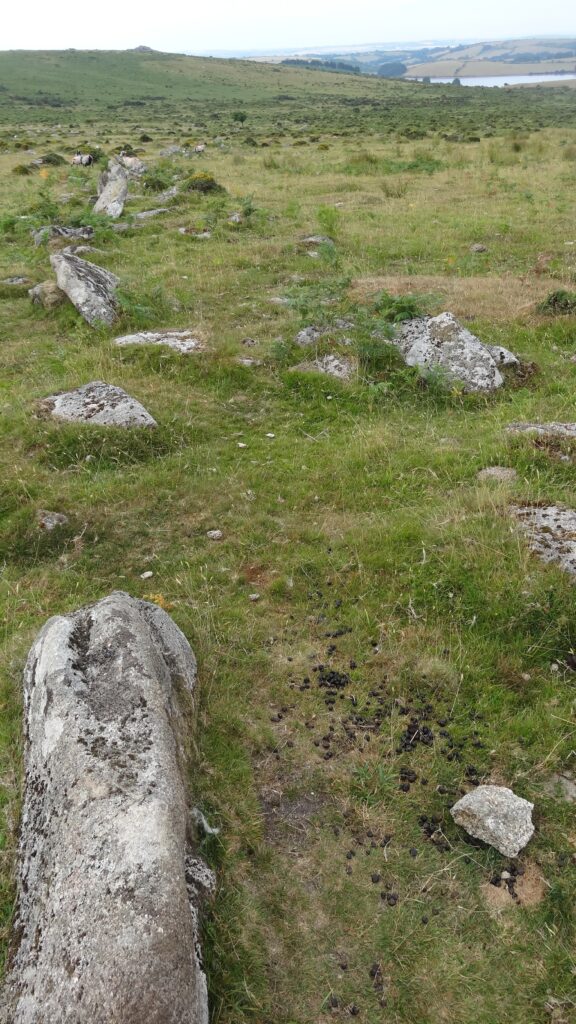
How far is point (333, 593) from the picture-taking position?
20.1 ft

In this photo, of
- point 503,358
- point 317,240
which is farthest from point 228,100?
point 503,358

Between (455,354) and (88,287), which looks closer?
(455,354)

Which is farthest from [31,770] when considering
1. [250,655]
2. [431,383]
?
[431,383]

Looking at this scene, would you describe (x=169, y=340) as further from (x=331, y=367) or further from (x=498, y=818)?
(x=498, y=818)

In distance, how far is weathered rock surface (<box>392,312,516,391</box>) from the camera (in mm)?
9742

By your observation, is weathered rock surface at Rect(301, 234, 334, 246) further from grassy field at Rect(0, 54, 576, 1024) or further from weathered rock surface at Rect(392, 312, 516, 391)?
weathered rock surface at Rect(392, 312, 516, 391)

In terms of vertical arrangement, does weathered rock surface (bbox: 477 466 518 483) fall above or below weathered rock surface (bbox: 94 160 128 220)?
below

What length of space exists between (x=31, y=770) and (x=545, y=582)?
4.38 meters

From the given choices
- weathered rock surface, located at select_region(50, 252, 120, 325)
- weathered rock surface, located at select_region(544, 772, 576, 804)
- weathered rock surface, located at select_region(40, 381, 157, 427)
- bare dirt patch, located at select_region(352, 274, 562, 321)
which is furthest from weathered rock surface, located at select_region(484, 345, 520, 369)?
weathered rock surface, located at select_region(544, 772, 576, 804)

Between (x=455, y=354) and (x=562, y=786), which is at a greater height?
(x=455, y=354)

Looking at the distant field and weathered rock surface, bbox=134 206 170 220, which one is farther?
the distant field

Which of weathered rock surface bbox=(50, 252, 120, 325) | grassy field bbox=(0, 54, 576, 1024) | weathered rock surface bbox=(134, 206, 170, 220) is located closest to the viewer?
grassy field bbox=(0, 54, 576, 1024)

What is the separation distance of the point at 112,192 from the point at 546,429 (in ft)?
60.2

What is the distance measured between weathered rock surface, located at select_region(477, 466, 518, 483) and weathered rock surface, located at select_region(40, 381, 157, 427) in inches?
173
